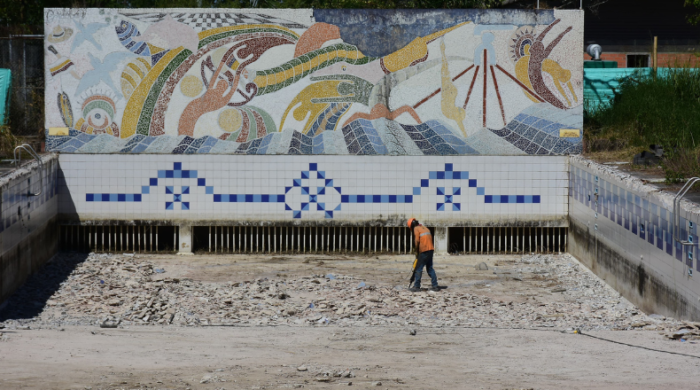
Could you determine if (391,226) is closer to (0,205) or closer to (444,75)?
(444,75)

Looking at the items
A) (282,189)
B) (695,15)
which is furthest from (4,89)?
(695,15)

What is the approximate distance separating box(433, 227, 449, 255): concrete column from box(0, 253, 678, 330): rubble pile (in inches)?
68.1

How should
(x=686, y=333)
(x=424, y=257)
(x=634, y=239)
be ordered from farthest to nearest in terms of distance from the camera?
(x=424, y=257) < (x=634, y=239) < (x=686, y=333)

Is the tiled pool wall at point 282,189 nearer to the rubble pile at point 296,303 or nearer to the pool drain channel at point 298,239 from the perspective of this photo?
the pool drain channel at point 298,239

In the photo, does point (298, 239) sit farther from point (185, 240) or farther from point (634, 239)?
point (634, 239)

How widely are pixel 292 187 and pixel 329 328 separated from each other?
5.53 m

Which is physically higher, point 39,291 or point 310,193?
point 310,193

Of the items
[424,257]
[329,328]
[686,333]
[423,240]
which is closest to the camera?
[686,333]

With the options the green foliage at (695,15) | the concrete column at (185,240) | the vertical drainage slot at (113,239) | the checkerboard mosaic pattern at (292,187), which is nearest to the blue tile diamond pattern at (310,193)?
the checkerboard mosaic pattern at (292,187)

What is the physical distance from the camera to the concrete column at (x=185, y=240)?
15.4m

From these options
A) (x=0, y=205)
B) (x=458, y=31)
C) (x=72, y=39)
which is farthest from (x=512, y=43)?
(x=0, y=205)

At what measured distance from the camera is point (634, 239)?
12.0m

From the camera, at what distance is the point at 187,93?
1541 centimetres

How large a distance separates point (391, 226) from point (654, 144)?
4.58m
